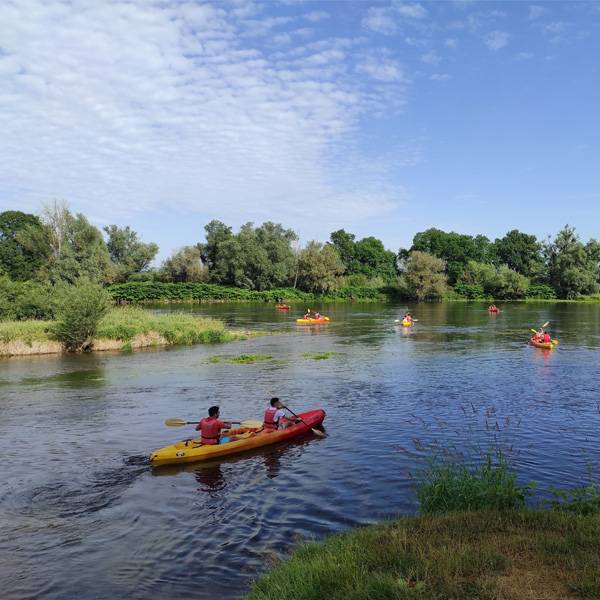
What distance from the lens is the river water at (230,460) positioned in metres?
8.70

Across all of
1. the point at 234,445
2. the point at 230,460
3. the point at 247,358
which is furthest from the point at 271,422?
the point at 247,358

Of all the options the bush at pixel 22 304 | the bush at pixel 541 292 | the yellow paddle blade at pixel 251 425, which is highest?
the bush at pixel 541 292

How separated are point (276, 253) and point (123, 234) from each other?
26.7 meters

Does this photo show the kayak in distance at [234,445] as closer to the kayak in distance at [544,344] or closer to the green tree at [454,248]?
the kayak in distance at [544,344]

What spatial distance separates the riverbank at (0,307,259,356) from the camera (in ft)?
102

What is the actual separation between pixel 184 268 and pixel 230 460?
279ft

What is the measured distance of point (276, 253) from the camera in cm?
9606

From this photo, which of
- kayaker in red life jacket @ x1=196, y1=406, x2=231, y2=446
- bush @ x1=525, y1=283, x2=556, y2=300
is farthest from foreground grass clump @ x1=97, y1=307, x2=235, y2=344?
bush @ x1=525, y1=283, x2=556, y2=300

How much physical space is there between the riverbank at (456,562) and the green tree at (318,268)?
288ft

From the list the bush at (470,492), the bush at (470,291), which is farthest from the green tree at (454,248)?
the bush at (470,492)

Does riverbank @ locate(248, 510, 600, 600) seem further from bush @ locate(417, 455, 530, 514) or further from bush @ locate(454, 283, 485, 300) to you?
bush @ locate(454, 283, 485, 300)

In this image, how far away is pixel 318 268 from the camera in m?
94.6

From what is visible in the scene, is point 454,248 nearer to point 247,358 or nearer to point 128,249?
point 128,249

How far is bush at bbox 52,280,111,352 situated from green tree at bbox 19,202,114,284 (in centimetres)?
3601
